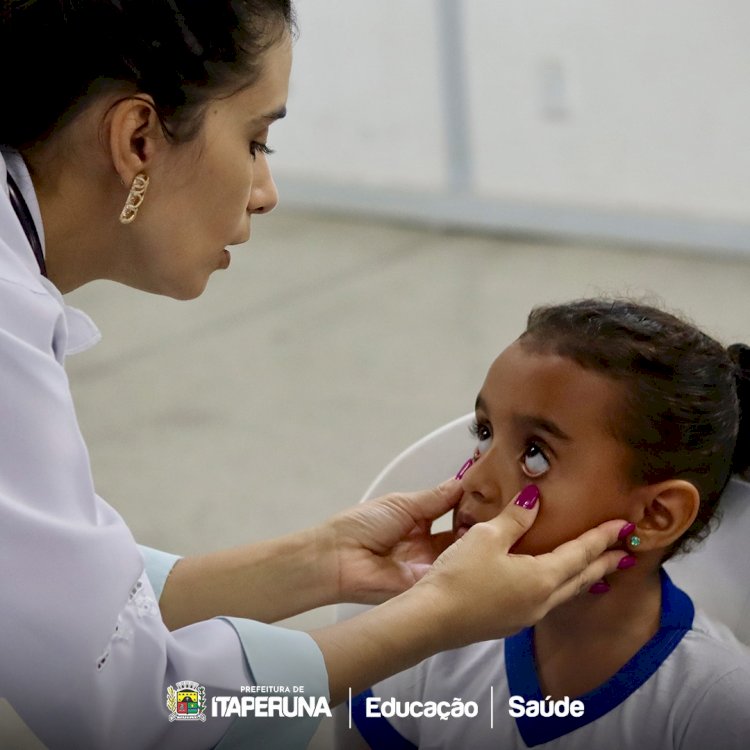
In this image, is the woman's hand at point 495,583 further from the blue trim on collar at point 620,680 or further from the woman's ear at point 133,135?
the woman's ear at point 133,135

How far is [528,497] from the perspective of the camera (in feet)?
3.36

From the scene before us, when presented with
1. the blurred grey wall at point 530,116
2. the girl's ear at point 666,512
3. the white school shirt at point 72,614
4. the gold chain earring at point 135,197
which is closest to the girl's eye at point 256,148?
the gold chain earring at point 135,197

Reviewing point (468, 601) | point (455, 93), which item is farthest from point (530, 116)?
point (468, 601)

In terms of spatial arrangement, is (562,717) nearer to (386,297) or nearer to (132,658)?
(132,658)

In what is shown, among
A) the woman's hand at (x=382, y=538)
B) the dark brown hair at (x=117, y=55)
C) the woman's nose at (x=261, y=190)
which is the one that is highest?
the dark brown hair at (x=117, y=55)

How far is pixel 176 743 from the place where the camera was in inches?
34.9

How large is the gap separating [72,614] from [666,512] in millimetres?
493

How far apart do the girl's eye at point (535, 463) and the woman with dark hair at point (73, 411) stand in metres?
0.03

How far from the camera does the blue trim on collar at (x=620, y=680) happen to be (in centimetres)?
104

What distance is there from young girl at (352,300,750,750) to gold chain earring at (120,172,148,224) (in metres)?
0.34

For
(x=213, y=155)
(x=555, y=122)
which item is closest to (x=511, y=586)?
(x=213, y=155)

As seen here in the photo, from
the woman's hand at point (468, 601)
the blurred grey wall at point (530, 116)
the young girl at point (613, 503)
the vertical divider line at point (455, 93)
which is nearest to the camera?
the woman's hand at point (468, 601)

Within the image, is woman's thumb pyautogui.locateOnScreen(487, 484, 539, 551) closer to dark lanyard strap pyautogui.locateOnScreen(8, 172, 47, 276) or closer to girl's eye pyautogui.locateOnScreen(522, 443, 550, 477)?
girl's eye pyautogui.locateOnScreen(522, 443, 550, 477)

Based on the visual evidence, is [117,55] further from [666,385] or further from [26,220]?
[666,385]
